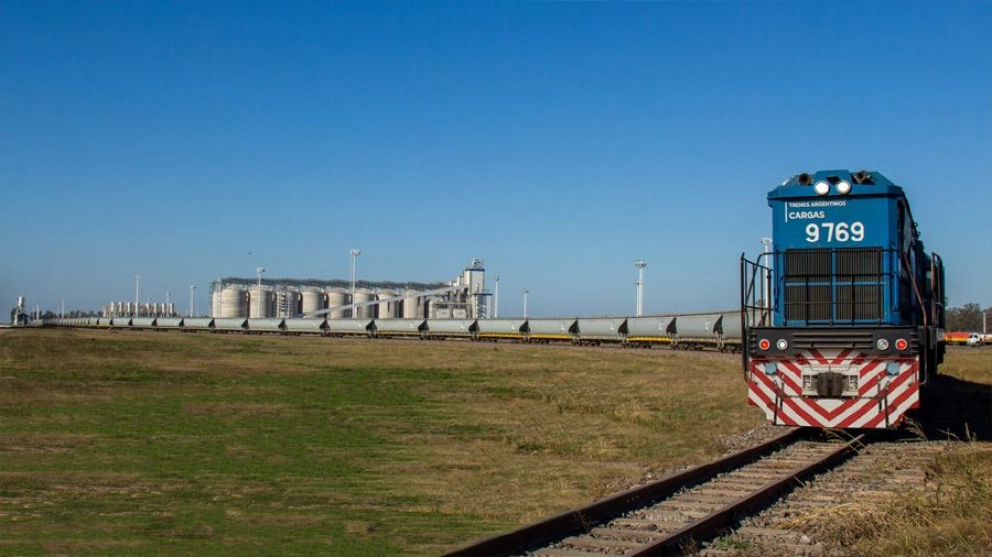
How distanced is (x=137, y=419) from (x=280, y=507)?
28.0 ft

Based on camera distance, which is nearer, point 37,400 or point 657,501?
point 657,501

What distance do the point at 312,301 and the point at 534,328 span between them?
8360cm

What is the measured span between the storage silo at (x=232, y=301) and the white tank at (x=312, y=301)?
8885 millimetres

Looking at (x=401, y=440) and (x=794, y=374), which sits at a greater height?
(x=794, y=374)

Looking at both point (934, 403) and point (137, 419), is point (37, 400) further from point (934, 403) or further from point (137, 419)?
point (934, 403)

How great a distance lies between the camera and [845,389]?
43.8 feet

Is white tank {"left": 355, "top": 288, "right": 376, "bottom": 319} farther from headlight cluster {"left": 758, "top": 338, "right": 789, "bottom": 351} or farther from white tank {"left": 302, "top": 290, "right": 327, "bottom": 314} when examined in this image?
headlight cluster {"left": 758, "top": 338, "right": 789, "bottom": 351}

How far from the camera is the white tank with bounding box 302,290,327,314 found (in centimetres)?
14112

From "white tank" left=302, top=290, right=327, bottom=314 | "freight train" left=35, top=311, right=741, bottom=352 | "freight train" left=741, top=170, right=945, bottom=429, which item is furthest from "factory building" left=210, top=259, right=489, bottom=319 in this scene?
"freight train" left=741, top=170, right=945, bottom=429

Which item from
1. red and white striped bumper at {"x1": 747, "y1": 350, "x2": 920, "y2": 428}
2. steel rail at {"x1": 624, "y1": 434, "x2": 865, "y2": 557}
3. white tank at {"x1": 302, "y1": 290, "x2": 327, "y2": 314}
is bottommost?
steel rail at {"x1": 624, "y1": 434, "x2": 865, "y2": 557}

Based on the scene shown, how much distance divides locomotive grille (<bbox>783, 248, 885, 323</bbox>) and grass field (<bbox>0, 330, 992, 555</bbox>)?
265 centimetres

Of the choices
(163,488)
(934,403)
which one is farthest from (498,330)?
(163,488)

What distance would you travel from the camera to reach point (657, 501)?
941cm

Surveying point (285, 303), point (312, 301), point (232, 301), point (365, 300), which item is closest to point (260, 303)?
point (285, 303)
